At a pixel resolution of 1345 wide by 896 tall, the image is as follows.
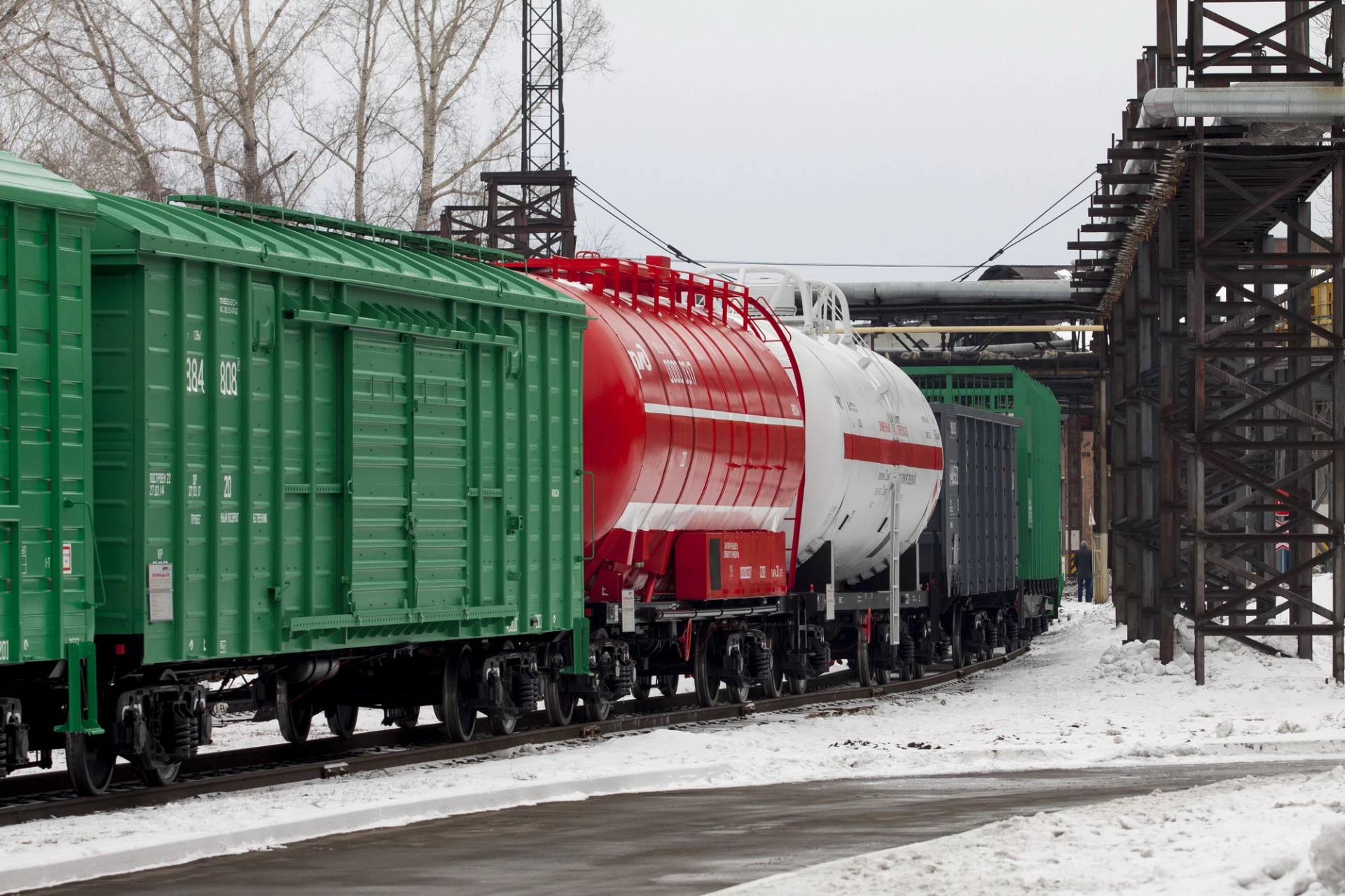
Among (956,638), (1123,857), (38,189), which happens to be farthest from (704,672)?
(1123,857)

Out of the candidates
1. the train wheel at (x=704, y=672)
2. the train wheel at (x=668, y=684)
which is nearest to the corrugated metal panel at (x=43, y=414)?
the train wheel at (x=704, y=672)

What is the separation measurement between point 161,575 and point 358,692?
3.99 m

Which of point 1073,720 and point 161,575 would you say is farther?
point 1073,720

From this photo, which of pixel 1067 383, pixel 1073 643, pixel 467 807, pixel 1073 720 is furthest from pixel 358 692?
pixel 1067 383

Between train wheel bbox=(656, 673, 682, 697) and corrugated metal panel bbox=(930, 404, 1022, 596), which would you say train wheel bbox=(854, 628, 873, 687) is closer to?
corrugated metal panel bbox=(930, 404, 1022, 596)

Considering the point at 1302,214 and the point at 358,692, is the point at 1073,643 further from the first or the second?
the point at 358,692

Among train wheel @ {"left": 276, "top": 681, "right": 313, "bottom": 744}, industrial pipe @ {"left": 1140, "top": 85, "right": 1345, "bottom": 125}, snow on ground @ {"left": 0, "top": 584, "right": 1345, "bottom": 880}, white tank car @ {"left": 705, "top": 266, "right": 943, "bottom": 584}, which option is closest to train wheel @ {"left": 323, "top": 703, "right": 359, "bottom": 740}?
train wheel @ {"left": 276, "top": 681, "right": 313, "bottom": 744}

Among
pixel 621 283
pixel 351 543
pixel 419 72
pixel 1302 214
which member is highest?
pixel 419 72

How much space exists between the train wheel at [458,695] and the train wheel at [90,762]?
3.71 metres

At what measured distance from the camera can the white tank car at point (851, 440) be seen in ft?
69.5

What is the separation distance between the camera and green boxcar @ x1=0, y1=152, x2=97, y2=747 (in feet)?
35.5

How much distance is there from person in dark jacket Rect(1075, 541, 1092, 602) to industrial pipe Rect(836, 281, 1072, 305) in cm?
1264

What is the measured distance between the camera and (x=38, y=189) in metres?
11.1

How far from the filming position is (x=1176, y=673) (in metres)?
22.6
